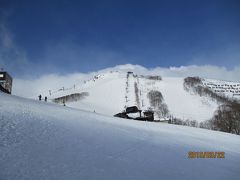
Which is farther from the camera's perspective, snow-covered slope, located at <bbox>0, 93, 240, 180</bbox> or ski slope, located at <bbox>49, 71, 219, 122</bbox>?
ski slope, located at <bbox>49, 71, 219, 122</bbox>

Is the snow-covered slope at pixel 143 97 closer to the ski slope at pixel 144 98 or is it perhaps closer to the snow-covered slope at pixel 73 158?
the ski slope at pixel 144 98

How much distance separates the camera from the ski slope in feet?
371

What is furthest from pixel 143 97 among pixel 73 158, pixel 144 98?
pixel 73 158

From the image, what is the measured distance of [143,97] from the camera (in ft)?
442

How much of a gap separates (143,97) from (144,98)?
5.38 feet

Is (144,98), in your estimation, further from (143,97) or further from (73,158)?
(73,158)

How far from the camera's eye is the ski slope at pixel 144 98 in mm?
112931

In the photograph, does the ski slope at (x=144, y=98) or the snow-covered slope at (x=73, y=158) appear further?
the ski slope at (x=144, y=98)

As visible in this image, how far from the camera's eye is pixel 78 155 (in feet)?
23.8

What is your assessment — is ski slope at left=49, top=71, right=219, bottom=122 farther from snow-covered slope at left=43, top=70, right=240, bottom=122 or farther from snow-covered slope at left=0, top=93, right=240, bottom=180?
snow-covered slope at left=0, top=93, right=240, bottom=180

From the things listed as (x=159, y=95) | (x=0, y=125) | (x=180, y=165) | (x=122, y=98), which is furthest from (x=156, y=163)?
(x=159, y=95)

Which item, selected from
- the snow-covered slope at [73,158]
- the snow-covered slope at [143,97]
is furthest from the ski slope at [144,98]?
the snow-covered slope at [73,158]

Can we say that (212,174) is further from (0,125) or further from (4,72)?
(4,72)

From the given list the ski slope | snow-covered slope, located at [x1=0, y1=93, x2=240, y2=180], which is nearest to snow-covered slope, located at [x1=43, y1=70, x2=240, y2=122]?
the ski slope
